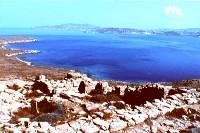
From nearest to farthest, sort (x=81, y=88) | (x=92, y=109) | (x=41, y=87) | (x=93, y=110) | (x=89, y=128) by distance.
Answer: (x=89, y=128)
(x=93, y=110)
(x=92, y=109)
(x=41, y=87)
(x=81, y=88)

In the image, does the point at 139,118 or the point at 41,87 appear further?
the point at 41,87

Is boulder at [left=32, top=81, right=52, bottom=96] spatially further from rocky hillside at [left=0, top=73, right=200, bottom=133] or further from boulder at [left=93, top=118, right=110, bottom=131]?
boulder at [left=93, top=118, right=110, bottom=131]

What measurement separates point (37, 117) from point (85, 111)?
12.0ft

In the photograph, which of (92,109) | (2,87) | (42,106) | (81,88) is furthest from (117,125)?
(2,87)

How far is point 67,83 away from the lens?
41156mm

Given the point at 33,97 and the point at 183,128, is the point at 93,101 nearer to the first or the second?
the point at 33,97

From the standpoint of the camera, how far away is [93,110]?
28281 millimetres

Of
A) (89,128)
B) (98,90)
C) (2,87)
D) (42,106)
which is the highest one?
(2,87)

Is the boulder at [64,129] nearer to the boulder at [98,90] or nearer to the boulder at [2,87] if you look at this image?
the boulder at [2,87]

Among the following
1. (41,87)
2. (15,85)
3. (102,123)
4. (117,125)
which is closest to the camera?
(102,123)

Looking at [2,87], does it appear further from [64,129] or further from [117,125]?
[117,125]

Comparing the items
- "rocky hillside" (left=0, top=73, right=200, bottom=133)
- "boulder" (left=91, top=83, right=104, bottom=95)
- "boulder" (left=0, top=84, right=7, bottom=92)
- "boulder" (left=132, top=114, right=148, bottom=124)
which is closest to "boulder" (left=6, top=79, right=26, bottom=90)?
"rocky hillside" (left=0, top=73, right=200, bottom=133)

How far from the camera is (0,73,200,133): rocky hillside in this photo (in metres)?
24.5

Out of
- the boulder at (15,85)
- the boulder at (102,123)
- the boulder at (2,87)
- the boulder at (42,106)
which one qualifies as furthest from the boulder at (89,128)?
the boulder at (15,85)
